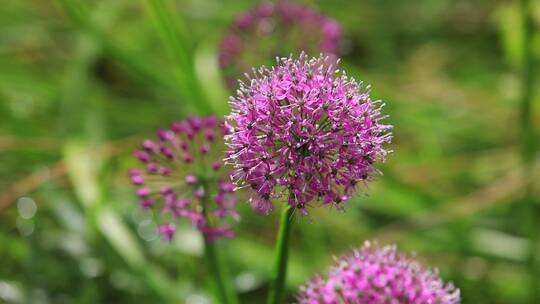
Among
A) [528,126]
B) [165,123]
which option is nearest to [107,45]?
[165,123]

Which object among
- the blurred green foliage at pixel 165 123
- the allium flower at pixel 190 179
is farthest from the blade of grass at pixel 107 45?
the allium flower at pixel 190 179

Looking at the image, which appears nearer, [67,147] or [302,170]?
[302,170]

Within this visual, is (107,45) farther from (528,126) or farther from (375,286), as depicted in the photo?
(375,286)

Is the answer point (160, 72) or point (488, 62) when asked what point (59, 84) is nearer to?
point (160, 72)

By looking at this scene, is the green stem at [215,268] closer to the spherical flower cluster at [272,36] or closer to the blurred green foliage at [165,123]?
the blurred green foliage at [165,123]

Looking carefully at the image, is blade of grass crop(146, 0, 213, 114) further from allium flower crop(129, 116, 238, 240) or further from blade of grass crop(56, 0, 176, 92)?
allium flower crop(129, 116, 238, 240)

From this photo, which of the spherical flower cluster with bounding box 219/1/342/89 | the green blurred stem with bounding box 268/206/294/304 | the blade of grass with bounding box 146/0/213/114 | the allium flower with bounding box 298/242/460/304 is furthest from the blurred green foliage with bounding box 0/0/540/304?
the green blurred stem with bounding box 268/206/294/304


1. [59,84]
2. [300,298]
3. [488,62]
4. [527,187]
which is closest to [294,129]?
[300,298]
